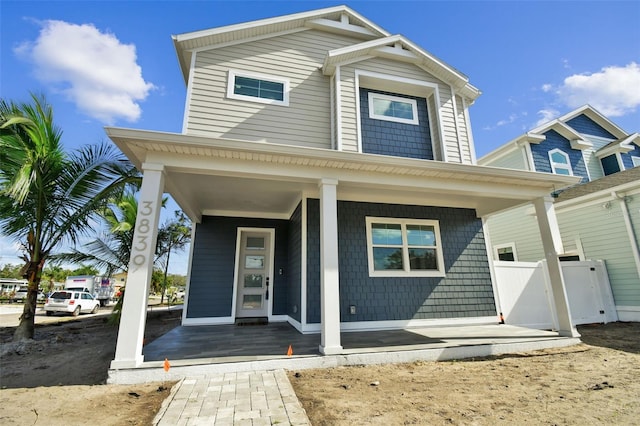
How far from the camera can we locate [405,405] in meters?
2.55

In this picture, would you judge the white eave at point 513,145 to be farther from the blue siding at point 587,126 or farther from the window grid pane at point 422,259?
the window grid pane at point 422,259

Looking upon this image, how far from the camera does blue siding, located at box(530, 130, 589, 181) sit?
9535 mm

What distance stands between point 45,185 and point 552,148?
14.5 meters

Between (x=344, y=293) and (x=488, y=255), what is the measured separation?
12.5 feet

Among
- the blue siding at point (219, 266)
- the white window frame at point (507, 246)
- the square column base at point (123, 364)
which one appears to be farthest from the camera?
the white window frame at point (507, 246)

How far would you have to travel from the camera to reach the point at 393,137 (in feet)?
20.6

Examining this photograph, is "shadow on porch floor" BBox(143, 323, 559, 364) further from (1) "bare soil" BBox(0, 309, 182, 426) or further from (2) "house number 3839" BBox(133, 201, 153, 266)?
(2) "house number 3839" BBox(133, 201, 153, 266)

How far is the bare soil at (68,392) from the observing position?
239 centimetres

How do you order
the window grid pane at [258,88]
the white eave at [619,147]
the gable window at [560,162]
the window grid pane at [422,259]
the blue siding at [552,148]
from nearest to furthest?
the window grid pane at [258,88] → the window grid pane at [422,259] → the blue siding at [552,148] → the gable window at [560,162] → the white eave at [619,147]

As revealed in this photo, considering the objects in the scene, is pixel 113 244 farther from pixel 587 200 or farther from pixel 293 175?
pixel 587 200

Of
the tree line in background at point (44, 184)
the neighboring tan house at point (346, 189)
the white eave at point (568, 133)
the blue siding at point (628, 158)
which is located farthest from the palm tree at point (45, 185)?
the blue siding at point (628, 158)

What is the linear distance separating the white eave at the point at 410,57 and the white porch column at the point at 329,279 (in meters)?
3.79

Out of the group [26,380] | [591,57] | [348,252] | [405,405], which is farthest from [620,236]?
[26,380]

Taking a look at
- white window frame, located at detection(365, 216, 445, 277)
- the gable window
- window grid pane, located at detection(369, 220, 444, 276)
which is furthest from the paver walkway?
the gable window
